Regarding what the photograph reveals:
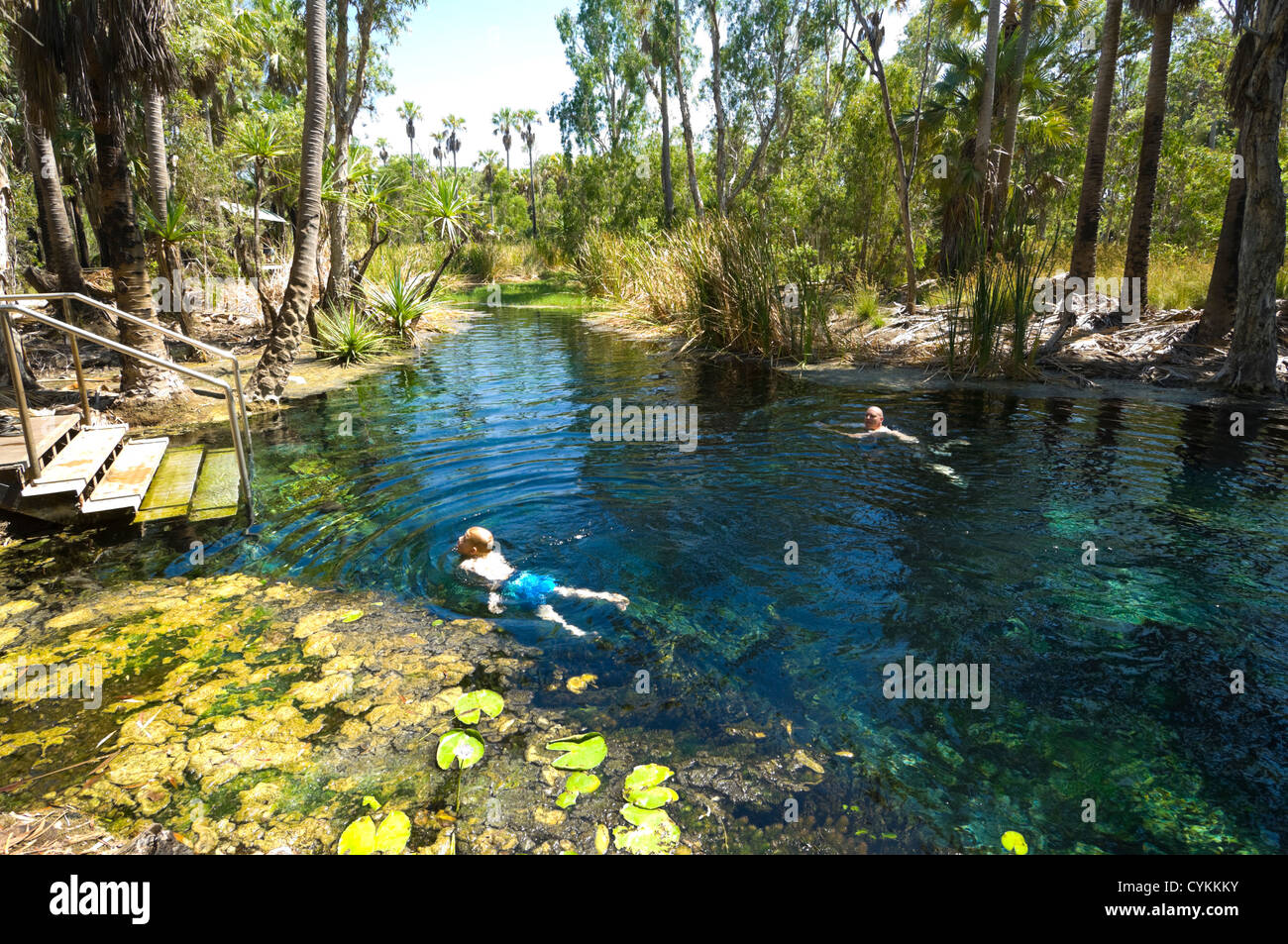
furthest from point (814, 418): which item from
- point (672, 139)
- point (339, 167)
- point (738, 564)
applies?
point (672, 139)

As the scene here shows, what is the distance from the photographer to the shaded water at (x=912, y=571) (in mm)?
3076

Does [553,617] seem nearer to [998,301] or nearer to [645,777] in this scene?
[645,777]

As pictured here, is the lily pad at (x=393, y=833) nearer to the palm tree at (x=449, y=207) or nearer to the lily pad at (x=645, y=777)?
the lily pad at (x=645, y=777)

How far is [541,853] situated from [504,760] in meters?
0.63

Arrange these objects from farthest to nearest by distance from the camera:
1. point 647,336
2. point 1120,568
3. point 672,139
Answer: point 672,139
point 647,336
point 1120,568

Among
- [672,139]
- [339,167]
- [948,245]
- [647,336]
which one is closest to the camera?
[339,167]

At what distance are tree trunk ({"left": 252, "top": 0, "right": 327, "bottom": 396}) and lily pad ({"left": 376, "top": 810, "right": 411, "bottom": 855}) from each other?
32.3ft

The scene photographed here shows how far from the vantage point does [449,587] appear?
15.9ft

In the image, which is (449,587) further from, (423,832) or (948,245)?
(948,245)

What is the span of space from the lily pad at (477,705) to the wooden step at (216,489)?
12.5ft

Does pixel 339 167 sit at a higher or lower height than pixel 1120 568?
higher

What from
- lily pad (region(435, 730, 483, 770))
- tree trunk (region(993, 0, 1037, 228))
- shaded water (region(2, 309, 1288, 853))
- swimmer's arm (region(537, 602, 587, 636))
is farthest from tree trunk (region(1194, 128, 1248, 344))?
lily pad (region(435, 730, 483, 770))

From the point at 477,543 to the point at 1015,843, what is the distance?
365 centimetres

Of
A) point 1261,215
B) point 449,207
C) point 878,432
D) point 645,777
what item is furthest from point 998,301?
point 449,207
